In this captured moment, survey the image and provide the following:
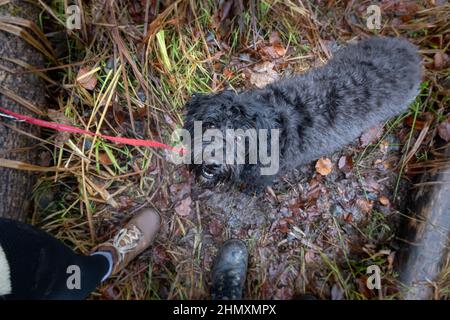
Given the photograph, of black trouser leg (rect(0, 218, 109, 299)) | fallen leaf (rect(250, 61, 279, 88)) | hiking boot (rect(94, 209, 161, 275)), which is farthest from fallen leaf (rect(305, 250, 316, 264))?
black trouser leg (rect(0, 218, 109, 299))

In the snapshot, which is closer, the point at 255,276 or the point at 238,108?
the point at 238,108

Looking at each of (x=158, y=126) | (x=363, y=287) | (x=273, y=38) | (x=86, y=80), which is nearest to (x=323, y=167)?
(x=363, y=287)

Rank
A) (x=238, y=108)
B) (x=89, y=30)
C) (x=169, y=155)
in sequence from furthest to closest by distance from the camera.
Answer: (x=169, y=155), (x=89, y=30), (x=238, y=108)

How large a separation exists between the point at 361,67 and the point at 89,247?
296cm

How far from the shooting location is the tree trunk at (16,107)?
2.70 m

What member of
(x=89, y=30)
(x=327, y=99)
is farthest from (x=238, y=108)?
(x=89, y=30)

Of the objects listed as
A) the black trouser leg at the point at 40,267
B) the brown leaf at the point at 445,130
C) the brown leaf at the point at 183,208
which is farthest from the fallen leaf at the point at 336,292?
the black trouser leg at the point at 40,267

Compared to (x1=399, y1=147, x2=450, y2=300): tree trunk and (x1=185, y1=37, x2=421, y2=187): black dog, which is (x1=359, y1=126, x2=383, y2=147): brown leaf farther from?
(x1=399, y1=147, x2=450, y2=300): tree trunk

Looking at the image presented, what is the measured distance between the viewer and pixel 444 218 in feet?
9.59

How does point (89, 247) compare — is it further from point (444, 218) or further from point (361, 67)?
point (444, 218)

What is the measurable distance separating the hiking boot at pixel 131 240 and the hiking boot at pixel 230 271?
0.69 metres
